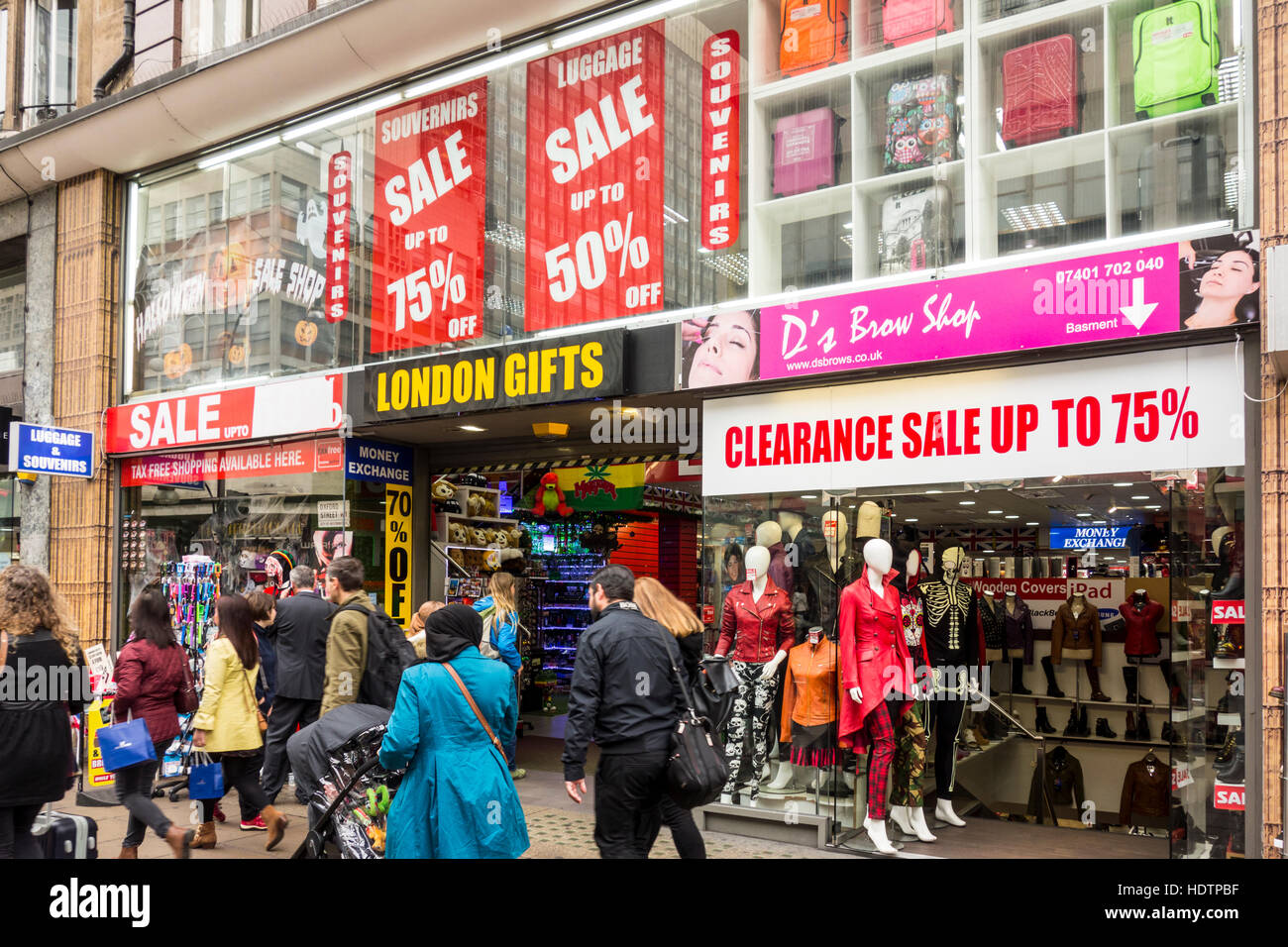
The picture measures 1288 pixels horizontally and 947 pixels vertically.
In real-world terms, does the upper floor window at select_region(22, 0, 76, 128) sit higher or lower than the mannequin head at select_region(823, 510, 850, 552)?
higher

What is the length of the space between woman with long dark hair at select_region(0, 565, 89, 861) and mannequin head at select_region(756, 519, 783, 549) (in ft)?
13.5

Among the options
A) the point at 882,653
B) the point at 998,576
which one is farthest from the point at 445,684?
the point at 998,576

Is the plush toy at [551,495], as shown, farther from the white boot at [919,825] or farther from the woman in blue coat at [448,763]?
the woman in blue coat at [448,763]

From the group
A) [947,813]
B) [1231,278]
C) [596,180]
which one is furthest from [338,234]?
[1231,278]

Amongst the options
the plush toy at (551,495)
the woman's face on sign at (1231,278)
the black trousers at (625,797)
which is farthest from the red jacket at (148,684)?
the woman's face on sign at (1231,278)

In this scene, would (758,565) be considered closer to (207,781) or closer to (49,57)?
(207,781)

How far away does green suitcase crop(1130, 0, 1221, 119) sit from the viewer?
5.73 m

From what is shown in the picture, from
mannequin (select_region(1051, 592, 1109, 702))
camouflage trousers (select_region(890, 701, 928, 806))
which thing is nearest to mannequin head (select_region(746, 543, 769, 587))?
camouflage trousers (select_region(890, 701, 928, 806))

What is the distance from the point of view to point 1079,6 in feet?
20.5

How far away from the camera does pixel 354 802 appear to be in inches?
195

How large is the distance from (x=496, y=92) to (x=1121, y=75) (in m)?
4.92

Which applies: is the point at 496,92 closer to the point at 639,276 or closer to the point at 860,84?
the point at 639,276

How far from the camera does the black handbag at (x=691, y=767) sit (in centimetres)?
454

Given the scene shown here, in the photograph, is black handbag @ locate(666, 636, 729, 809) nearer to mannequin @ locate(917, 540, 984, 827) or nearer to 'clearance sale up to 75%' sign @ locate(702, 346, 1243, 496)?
'clearance sale up to 75%' sign @ locate(702, 346, 1243, 496)
